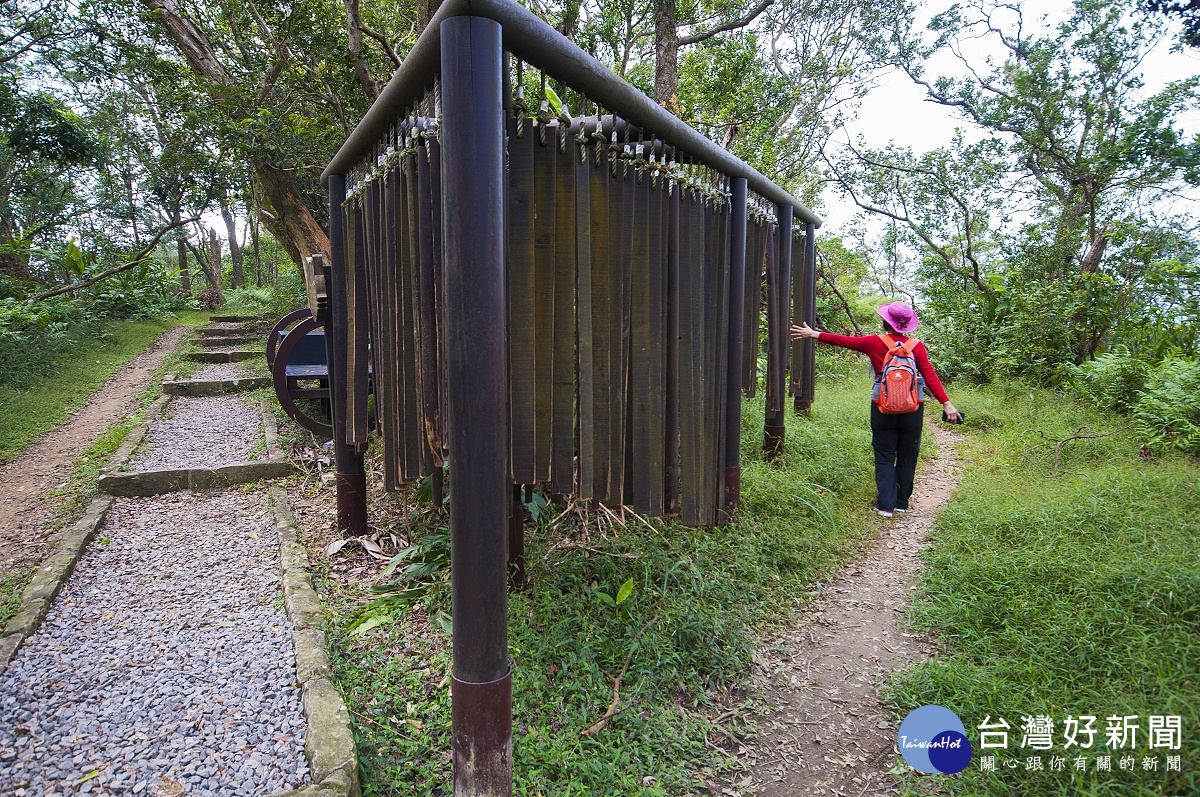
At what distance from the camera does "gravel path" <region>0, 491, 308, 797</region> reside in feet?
7.09

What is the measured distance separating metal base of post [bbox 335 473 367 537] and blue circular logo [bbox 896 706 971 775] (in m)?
3.30

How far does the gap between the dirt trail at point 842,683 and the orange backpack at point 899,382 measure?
0.98m

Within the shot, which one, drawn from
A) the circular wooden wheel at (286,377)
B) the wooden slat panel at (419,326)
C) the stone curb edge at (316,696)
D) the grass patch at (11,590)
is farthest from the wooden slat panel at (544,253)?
the circular wooden wheel at (286,377)

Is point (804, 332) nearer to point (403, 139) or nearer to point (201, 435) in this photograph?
point (403, 139)

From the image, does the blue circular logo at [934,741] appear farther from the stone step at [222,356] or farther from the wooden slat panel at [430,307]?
the stone step at [222,356]

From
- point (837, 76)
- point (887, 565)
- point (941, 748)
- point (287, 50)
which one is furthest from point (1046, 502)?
point (837, 76)

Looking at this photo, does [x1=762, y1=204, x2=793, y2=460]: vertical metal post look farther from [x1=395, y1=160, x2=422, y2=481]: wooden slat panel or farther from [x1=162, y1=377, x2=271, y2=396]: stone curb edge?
[x1=162, y1=377, x2=271, y2=396]: stone curb edge

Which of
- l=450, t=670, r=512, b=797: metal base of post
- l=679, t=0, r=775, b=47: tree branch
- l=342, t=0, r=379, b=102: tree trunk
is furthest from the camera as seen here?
l=679, t=0, r=775, b=47: tree branch

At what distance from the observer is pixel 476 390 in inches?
72.4

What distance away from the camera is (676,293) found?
282 centimetres

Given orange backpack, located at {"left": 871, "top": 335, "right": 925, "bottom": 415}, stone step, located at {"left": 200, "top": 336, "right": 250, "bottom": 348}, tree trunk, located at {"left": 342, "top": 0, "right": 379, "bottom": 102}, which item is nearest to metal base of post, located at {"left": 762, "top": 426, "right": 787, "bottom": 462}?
orange backpack, located at {"left": 871, "top": 335, "right": 925, "bottom": 415}

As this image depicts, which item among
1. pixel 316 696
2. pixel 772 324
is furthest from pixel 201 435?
pixel 772 324

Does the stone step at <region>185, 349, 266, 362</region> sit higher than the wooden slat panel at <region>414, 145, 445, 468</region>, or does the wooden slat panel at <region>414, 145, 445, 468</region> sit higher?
the wooden slat panel at <region>414, 145, 445, 468</region>

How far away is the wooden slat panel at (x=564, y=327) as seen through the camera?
2.33 m
